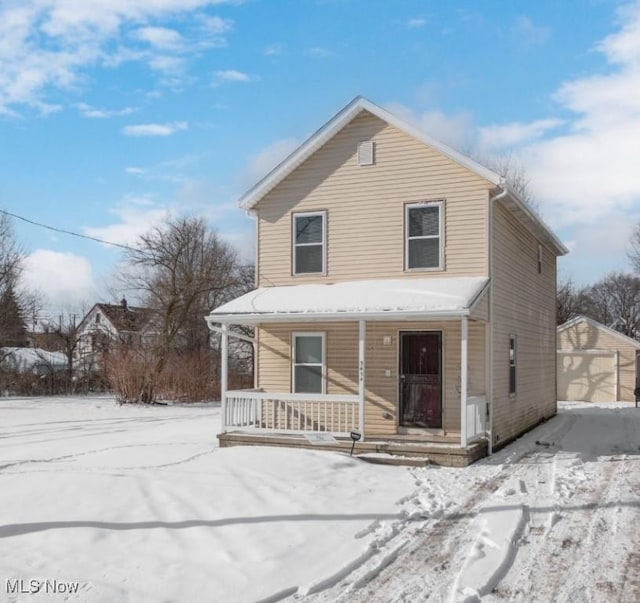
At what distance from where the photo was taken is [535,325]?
17.3 metres

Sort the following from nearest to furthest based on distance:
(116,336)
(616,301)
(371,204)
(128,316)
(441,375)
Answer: (441,375)
(371,204)
(116,336)
(128,316)
(616,301)

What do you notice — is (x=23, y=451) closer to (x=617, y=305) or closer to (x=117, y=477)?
(x=117, y=477)

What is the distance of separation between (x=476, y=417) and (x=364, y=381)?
226 centimetres

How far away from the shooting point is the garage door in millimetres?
27052

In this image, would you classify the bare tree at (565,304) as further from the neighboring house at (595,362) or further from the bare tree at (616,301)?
the neighboring house at (595,362)

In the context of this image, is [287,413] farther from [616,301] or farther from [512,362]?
[616,301]

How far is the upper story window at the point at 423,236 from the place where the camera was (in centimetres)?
1284

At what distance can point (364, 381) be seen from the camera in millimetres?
12844

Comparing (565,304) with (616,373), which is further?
(565,304)

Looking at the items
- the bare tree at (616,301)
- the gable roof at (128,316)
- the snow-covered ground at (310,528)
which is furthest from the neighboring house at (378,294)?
the bare tree at (616,301)

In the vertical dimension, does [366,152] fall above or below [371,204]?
above

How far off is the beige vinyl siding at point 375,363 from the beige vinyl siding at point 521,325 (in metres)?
0.72

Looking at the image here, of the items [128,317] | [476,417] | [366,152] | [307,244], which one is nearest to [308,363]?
[307,244]

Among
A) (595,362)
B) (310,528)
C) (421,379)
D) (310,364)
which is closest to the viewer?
(310,528)
